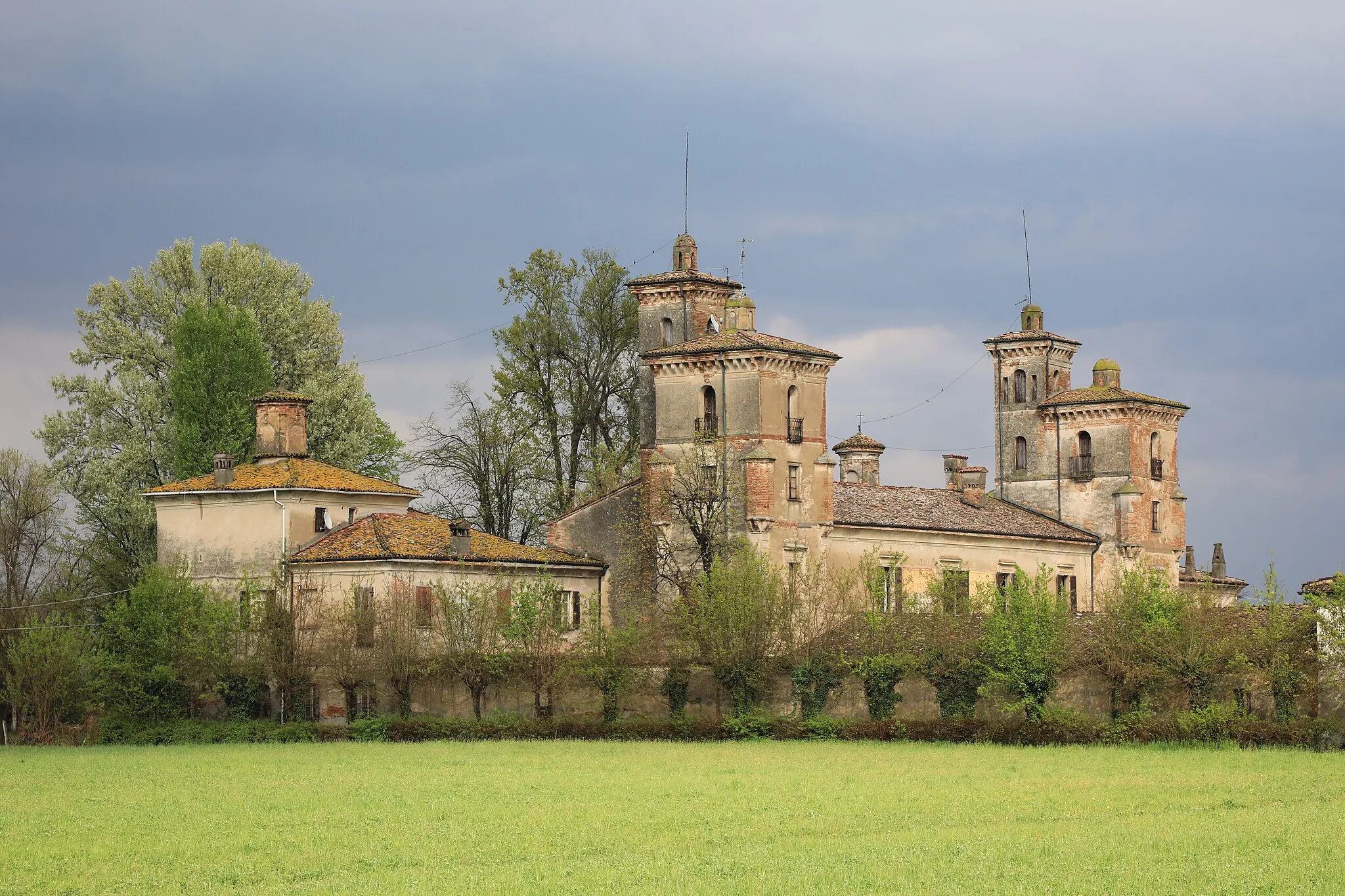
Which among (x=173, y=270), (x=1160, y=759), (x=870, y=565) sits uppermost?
(x=173, y=270)

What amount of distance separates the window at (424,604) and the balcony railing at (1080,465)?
89.1 feet

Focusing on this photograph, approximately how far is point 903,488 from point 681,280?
1097 centimetres

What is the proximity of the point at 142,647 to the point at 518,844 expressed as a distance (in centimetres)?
2838

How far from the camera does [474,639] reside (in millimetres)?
53688

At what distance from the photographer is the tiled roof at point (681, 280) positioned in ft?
208

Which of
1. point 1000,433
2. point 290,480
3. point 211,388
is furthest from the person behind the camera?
point 1000,433

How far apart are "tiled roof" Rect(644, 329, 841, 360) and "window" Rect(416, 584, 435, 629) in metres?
10.6

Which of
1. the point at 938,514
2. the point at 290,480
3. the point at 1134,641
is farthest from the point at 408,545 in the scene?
the point at 1134,641

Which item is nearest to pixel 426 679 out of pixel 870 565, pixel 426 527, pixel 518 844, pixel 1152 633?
pixel 426 527

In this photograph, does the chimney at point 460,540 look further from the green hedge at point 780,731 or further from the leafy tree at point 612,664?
the green hedge at point 780,731

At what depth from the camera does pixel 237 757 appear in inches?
1793

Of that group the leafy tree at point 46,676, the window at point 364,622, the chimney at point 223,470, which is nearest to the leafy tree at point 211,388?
the chimney at point 223,470

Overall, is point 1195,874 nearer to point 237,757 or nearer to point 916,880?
point 916,880

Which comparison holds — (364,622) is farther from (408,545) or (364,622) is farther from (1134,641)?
(1134,641)
